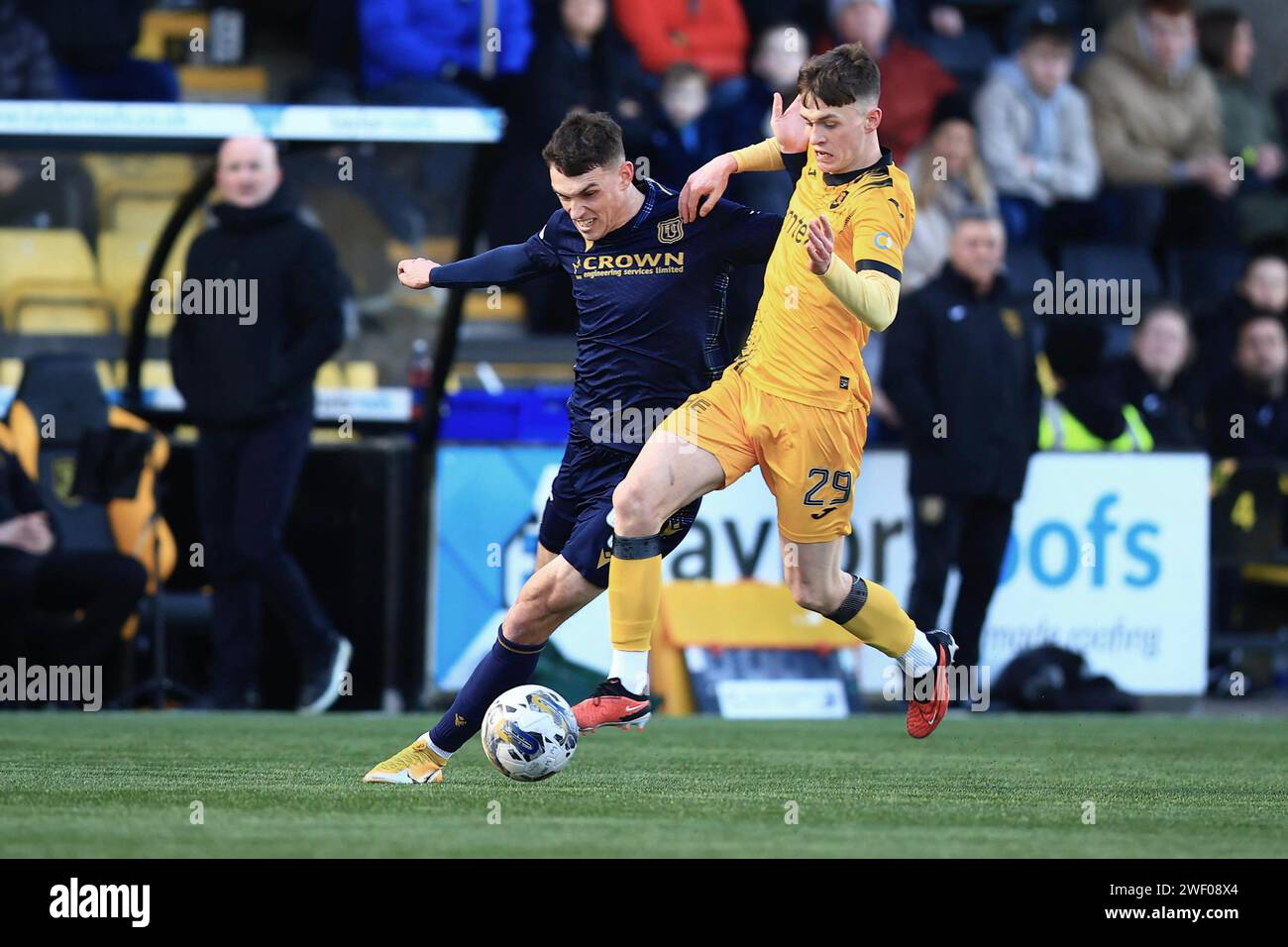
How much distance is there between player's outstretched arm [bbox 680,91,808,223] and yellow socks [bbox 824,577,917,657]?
1.40 meters

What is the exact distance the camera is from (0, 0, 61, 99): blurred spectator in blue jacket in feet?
42.8

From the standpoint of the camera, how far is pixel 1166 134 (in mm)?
15781

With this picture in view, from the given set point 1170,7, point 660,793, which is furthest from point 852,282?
point 1170,7

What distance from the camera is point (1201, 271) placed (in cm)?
1588

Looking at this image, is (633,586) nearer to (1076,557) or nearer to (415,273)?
(415,273)

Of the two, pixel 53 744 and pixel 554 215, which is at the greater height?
pixel 554 215

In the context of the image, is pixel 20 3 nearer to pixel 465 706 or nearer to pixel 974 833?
pixel 465 706

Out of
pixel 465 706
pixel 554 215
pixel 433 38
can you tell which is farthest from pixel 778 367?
pixel 433 38

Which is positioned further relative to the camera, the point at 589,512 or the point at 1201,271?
the point at 1201,271

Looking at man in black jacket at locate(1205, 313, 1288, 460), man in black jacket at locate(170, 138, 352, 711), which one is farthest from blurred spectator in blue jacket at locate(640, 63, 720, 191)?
man in black jacket at locate(1205, 313, 1288, 460)

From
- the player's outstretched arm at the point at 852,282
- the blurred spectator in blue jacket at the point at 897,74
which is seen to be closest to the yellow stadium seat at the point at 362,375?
the blurred spectator in blue jacket at the point at 897,74

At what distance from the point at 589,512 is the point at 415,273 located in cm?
98

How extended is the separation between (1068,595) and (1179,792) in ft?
14.4

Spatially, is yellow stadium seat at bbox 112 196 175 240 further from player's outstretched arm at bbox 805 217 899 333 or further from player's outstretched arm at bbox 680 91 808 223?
player's outstretched arm at bbox 805 217 899 333
